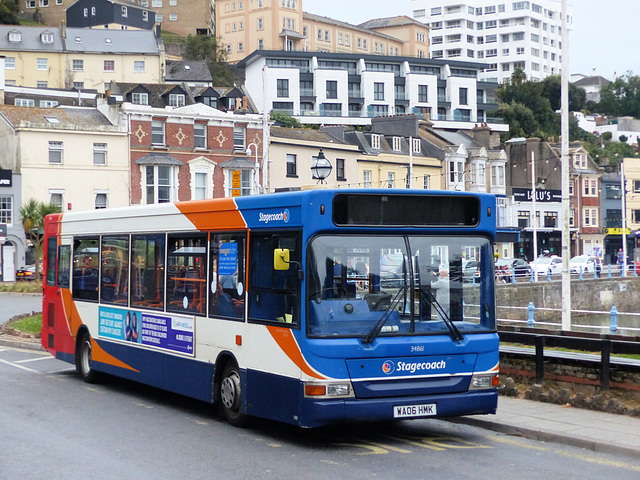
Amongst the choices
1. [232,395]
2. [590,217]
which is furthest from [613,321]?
[590,217]

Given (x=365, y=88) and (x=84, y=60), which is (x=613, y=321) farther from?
(x=84, y=60)

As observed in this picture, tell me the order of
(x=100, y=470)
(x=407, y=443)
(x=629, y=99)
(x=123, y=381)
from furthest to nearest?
(x=629, y=99) → (x=123, y=381) → (x=407, y=443) → (x=100, y=470)

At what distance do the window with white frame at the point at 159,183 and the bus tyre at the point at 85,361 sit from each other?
4291 centimetres

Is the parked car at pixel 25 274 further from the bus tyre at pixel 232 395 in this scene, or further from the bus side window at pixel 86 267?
the bus tyre at pixel 232 395

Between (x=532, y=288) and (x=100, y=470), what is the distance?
43122 millimetres

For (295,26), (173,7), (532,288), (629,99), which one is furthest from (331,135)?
(629,99)

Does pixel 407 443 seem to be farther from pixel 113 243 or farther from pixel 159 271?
pixel 113 243

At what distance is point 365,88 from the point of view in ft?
Answer: 351

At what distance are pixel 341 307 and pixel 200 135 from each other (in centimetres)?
5217

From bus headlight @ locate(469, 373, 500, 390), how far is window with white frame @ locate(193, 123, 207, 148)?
5160 centimetres

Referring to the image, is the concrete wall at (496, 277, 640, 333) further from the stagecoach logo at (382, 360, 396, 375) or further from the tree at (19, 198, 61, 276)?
the stagecoach logo at (382, 360, 396, 375)

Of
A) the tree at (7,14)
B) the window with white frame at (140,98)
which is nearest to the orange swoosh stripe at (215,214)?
the window with white frame at (140,98)

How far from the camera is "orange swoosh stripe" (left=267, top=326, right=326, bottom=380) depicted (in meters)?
9.59

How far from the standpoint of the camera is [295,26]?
130m
